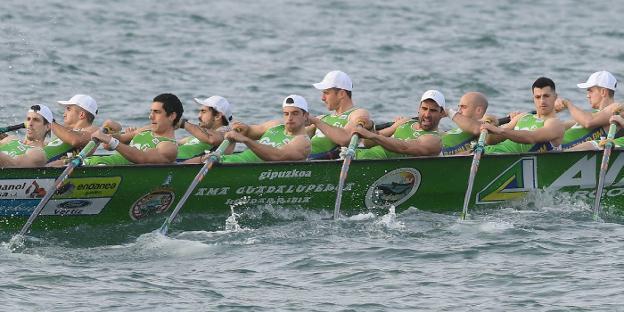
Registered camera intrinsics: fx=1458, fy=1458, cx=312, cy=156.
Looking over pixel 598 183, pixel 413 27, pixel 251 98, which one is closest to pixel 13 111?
pixel 251 98

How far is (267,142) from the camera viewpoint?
19.0 metres

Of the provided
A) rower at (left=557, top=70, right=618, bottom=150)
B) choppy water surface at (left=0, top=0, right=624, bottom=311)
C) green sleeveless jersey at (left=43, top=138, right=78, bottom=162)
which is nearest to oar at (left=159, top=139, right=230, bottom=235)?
choppy water surface at (left=0, top=0, right=624, bottom=311)

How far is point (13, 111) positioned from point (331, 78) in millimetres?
9427

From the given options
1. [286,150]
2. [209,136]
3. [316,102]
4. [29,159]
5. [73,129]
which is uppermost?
[316,102]

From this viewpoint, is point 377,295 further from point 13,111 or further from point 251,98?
point 251,98

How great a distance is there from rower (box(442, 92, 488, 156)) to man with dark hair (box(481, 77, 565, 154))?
0.89ft

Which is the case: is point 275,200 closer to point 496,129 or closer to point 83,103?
point 83,103

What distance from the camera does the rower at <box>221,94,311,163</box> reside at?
18562 millimetres

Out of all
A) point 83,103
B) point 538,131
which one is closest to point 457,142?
point 538,131

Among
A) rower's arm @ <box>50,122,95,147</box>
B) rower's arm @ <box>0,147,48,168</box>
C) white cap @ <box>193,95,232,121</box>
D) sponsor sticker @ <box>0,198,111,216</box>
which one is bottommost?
sponsor sticker @ <box>0,198,111,216</box>

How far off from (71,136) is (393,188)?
4200 millimetres

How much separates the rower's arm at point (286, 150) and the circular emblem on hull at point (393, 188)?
1019 millimetres

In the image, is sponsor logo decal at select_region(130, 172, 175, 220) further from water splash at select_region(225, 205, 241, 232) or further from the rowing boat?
water splash at select_region(225, 205, 241, 232)

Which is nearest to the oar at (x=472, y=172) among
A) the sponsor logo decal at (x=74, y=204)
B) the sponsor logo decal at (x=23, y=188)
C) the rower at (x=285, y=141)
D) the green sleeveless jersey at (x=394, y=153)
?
the green sleeveless jersey at (x=394, y=153)
